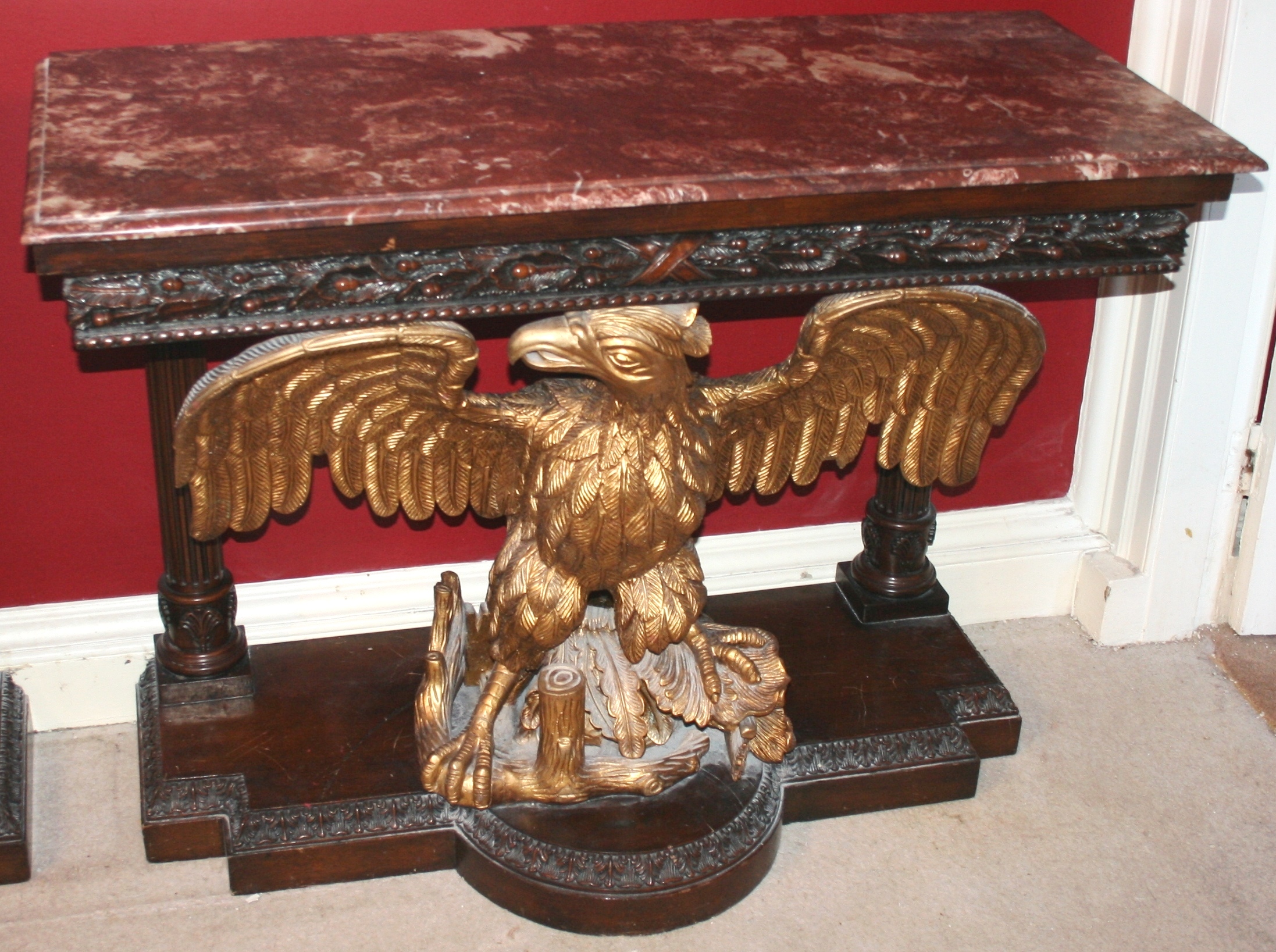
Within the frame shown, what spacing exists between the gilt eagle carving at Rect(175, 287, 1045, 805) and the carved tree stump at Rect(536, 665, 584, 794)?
5cm

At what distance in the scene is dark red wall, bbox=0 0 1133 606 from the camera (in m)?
2.04

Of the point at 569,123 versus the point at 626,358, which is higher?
the point at 569,123

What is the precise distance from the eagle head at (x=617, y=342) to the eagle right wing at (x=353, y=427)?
0.08 metres

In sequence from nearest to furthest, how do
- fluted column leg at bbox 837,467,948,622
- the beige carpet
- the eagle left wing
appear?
1. the eagle left wing
2. the beige carpet
3. fluted column leg at bbox 837,467,948,622

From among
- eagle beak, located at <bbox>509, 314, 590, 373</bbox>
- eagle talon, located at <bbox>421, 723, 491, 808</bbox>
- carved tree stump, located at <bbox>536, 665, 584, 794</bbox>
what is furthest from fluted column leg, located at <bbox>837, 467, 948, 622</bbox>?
eagle beak, located at <bbox>509, 314, 590, 373</bbox>

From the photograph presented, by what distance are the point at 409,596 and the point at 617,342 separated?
932 millimetres

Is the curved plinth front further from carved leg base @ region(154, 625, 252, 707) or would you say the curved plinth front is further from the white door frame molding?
the white door frame molding

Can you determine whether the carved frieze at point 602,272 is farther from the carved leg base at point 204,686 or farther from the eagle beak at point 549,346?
the carved leg base at point 204,686

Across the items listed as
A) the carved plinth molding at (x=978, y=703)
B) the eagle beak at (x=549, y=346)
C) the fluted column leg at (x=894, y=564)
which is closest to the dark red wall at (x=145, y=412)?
the fluted column leg at (x=894, y=564)

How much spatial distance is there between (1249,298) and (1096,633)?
66 cm

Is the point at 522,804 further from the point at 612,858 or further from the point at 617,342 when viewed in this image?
the point at 617,342

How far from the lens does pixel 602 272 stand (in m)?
1.65

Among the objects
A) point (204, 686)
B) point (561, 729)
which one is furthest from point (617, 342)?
point (204, 686)

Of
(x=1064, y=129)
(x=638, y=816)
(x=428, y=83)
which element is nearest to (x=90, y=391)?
(x=428, y=83)
